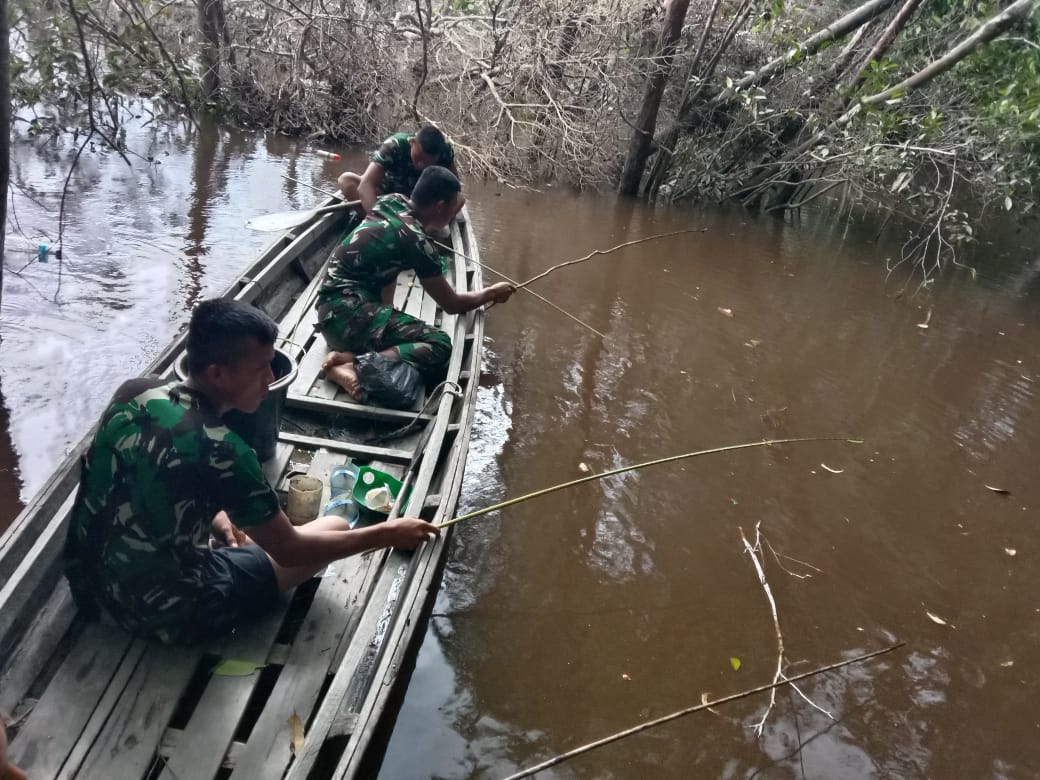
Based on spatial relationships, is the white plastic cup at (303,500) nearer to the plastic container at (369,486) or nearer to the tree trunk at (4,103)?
the plastic container at (369,486)

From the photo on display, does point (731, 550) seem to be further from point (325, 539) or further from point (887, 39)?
point (887, 39)

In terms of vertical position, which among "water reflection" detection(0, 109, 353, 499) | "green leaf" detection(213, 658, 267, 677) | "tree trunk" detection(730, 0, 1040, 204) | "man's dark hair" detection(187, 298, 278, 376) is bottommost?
"water reflection" detection(0, 109, 353, 499)

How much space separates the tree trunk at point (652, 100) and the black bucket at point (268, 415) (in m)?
8.92

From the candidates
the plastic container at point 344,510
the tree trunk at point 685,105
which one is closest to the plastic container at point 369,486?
the plastic container at point 344,510

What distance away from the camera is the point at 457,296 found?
413 cm

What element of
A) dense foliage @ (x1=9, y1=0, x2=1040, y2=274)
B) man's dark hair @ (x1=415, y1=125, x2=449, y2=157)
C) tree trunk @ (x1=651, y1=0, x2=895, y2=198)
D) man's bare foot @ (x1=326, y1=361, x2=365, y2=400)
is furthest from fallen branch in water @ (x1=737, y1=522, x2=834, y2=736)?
tree trunk @ (x1=651, y1=0, x2=895, y2=198)

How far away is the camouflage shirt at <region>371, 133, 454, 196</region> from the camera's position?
5793 millimetres

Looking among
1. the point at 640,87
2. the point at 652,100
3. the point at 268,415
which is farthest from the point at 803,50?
the point at 268,415

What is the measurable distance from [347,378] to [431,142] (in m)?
2.37

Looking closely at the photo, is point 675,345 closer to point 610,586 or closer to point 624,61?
point 610,586

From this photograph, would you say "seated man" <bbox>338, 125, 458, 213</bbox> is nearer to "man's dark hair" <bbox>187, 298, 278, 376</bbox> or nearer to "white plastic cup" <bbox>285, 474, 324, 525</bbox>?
"white plastic cup" <bbox>285, 474, 324, 525</bbox>

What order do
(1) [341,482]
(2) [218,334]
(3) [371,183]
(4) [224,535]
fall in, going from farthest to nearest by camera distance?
(3) [371,183], (1) [341,482], (4) [224,535], (2) [218,334]

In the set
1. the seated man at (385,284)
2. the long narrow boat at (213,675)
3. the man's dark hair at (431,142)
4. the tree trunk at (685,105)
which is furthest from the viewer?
the tree trunk at (685,105)

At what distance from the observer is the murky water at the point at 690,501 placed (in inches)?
117
